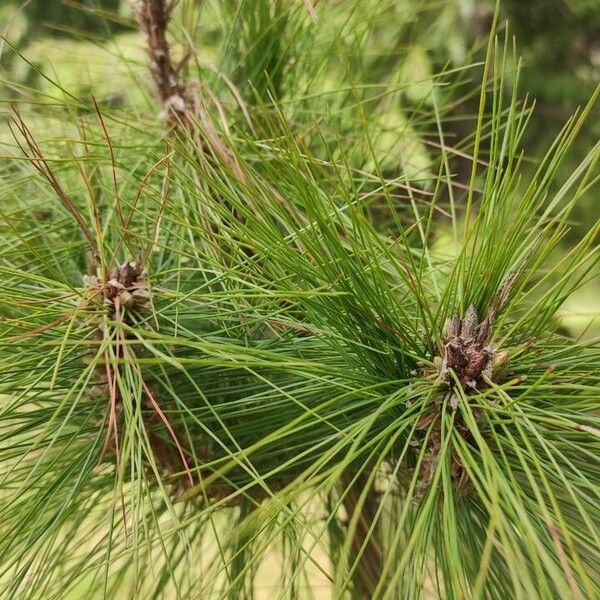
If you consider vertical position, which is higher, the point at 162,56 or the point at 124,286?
the point at 162,56

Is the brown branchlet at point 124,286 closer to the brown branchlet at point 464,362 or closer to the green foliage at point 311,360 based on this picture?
the green foliage at point 311,360

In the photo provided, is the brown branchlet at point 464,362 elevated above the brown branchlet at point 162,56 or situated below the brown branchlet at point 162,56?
below

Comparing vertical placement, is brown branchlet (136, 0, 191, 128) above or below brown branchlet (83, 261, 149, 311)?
above

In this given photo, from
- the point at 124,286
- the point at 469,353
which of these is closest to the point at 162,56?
the point at 124,286

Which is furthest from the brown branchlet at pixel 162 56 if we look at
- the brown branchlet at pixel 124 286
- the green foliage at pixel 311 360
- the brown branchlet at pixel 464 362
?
the brown branchlet at pixel 464 362

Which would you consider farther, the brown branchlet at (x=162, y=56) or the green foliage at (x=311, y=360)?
the brown branchlet at (x=162, y=56)

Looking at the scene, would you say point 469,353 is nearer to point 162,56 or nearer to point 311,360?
point 311,360

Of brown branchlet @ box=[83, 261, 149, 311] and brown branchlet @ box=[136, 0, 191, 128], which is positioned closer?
brown branchlet @ box=[83, 261, 149, 311]

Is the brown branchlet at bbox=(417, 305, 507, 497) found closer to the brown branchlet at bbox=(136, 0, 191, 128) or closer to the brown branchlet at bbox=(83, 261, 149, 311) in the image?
the brown branchlet at bbox=(83, 261, 149, 311)

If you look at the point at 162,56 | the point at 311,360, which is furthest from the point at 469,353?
the point at 162,56

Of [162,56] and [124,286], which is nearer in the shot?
[124,286]

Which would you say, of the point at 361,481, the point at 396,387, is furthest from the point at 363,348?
the point at 361,481

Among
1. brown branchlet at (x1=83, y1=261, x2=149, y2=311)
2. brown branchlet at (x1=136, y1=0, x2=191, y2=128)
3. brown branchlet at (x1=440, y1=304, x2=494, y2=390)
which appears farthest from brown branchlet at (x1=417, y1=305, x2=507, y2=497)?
brown branchlet at (x1=136, y1=0, x2=191, y2=128)
